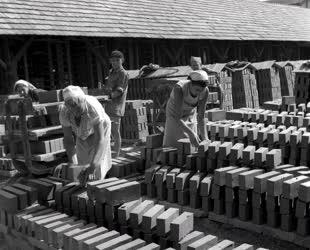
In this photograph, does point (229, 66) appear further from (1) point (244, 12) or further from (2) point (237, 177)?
(1) point (244, 12)

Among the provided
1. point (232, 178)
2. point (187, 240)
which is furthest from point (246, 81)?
point (187, 240)

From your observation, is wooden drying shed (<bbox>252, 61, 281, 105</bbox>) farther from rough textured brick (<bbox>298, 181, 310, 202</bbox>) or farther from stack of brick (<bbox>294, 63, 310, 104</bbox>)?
rough textured brick (<bbox>298, 181, 310, 202</bbox>)

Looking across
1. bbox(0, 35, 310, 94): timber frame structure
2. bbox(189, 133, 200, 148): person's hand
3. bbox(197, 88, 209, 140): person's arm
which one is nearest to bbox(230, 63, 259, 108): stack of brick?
bbox(0, 35, 310, 94): timber frame structure

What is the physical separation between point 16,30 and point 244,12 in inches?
636

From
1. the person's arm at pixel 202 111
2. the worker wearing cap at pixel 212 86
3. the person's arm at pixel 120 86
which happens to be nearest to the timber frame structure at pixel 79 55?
the worker wearing cap at pixel 212 86

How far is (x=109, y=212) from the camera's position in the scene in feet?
13.6

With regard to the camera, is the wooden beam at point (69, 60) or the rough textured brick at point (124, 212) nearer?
the rough textured brick at point (124, 212)

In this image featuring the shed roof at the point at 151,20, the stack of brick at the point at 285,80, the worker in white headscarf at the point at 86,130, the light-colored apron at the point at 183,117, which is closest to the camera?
the worker in white headscarf at the point at 86,130

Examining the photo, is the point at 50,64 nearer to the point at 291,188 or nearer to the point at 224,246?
the point at 291,188

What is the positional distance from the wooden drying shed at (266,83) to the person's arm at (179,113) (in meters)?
9.37

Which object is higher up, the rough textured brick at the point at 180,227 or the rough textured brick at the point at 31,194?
the rough textured brick at the point at 31,194

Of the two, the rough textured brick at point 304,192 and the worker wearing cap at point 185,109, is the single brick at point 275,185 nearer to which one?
the rough textured brick at point 304,192

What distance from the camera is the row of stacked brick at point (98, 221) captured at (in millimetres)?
3585

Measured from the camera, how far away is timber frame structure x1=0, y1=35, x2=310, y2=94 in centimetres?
1144
